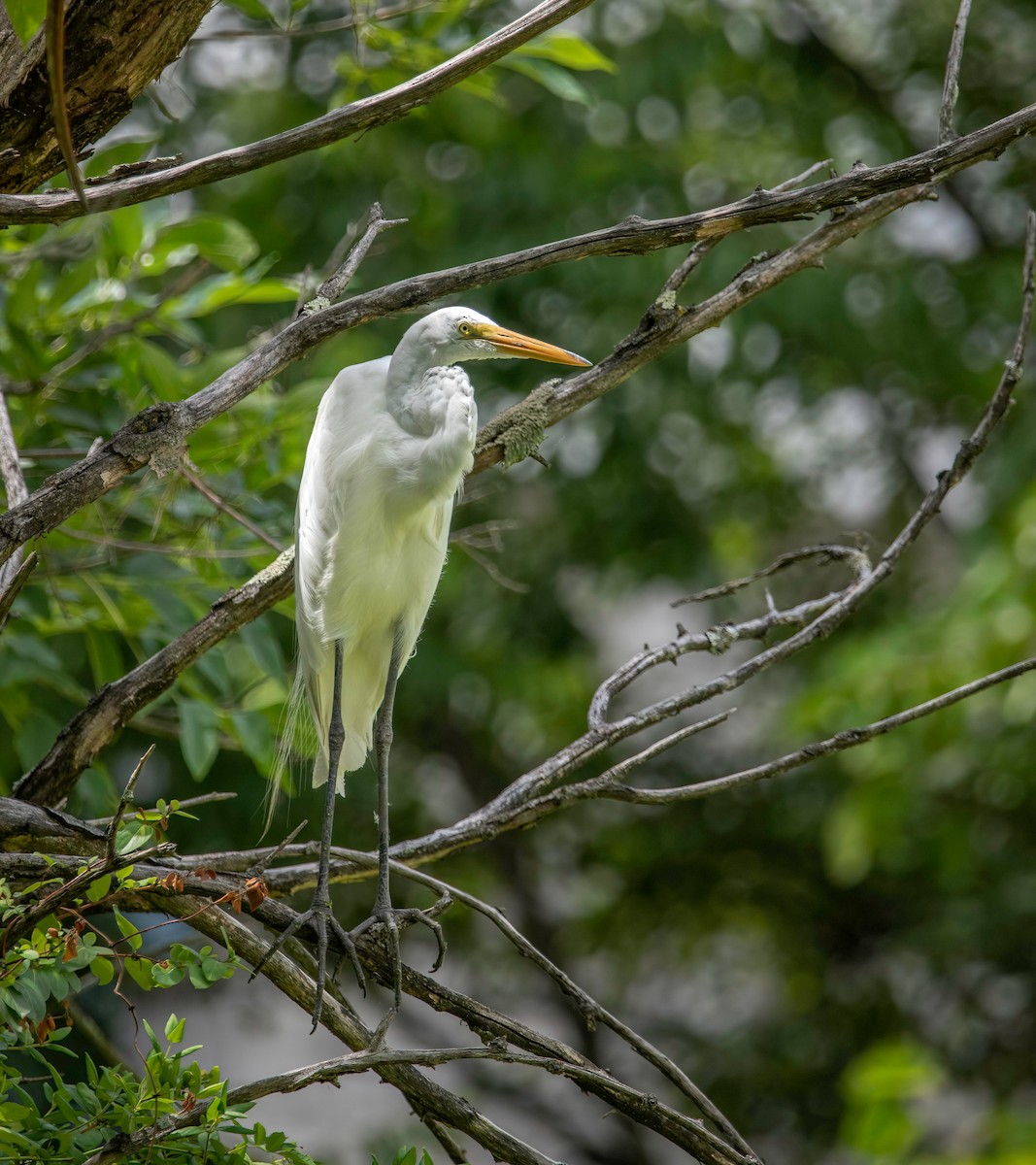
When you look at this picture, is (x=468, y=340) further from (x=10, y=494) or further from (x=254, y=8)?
(x=10, y=494)

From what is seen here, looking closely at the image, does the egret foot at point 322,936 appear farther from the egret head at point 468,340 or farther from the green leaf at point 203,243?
the green leaf at point 203,243

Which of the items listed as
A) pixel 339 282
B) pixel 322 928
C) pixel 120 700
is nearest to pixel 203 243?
pixel 339 282

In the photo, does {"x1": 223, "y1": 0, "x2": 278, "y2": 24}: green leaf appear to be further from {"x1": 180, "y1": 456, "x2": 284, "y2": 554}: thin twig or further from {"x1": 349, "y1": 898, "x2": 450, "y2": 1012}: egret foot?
{"x1": 349, "y1": 898, "x2": 450, "y2": 1012}: egret foot

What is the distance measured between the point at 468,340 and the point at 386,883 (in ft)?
2.27

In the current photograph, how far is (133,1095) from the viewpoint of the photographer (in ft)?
3.56

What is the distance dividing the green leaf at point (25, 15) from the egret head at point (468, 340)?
2.05 ft

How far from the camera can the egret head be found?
5.32 feet

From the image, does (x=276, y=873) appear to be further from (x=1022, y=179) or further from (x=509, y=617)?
(x=1022, y=179)

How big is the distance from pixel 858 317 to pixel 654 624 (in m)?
2.10

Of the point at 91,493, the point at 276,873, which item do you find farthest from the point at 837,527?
the point at 91,493

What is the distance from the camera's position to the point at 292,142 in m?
1.07

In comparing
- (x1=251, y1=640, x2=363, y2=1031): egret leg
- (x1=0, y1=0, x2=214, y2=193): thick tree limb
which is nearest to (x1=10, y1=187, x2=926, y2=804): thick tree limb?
(x1=251, y1=640, x2=363, y2=1031): egret leg

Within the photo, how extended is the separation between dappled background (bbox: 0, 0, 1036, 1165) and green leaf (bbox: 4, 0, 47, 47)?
2029 millimetres

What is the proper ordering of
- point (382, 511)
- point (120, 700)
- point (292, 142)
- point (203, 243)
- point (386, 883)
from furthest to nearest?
point (203, 243)
point (382, 511)
point (386, 883)
point (120, 700)
point (292, 142)
